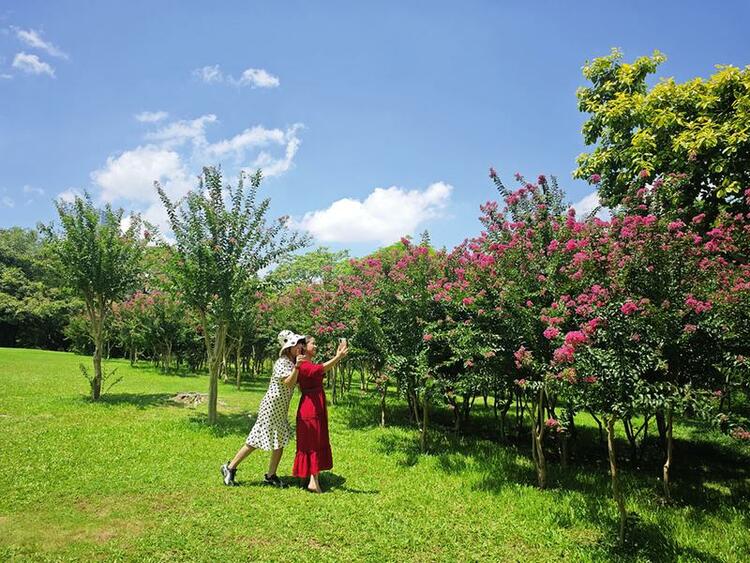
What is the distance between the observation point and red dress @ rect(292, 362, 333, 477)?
6.19m

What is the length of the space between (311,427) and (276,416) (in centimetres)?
50

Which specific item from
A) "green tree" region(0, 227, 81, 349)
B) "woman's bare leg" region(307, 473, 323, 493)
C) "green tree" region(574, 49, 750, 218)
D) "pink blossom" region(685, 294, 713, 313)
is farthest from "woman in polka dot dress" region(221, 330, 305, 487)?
"green tree" region(0, 227, 81, 349)

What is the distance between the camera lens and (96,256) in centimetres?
1268

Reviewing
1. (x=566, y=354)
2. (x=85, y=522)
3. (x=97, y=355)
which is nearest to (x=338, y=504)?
(x=85, y=522)

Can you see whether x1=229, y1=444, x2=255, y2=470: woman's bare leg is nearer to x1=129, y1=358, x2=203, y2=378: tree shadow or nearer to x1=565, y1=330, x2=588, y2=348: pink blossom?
x1=565, y1=330, x2=588, y2=348: pink blossom

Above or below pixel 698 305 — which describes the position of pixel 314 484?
below

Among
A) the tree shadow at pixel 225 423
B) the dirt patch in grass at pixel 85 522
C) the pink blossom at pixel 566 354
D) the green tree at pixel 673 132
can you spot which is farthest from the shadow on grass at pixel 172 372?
the pink blossom at pixel 566 354

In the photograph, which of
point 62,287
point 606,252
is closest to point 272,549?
point 606,252

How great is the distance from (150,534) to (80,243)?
10634 millimetres

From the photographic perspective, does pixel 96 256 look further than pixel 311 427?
Yes

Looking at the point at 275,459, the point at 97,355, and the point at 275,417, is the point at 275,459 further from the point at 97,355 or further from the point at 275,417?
the point at 97,355

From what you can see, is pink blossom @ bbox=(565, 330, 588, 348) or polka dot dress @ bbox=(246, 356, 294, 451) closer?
pink blossom @ bbox=(565, 330, 588, 348)

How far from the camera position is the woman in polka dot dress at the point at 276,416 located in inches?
240

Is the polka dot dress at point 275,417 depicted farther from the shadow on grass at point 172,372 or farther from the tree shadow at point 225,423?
the shadow on grass at point 172,372
